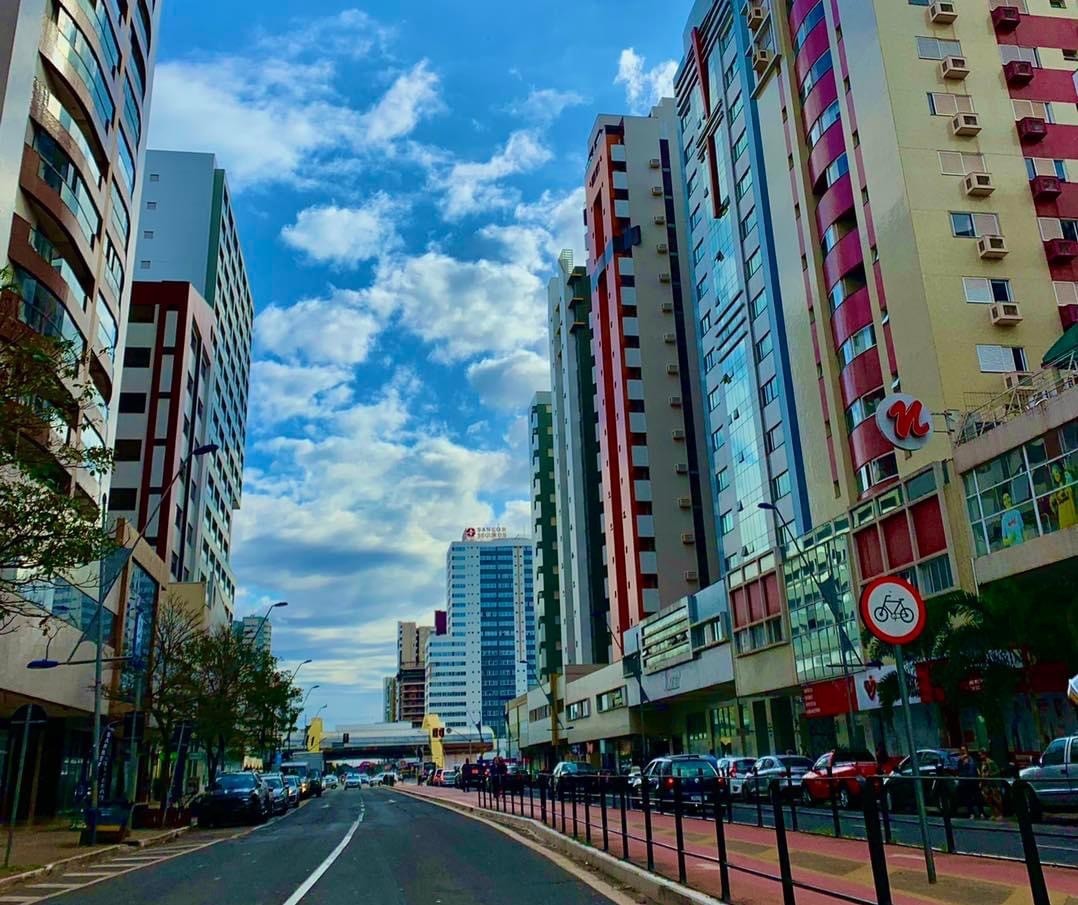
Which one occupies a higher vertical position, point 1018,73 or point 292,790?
point 1018,73

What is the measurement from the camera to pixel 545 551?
10869cm

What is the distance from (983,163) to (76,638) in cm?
4005

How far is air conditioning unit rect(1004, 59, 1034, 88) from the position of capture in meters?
41.2

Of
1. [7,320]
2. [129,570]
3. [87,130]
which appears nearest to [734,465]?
[129,570]

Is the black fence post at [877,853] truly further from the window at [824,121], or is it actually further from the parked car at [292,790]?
the window at [824,121]

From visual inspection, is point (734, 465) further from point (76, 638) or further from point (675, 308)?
point (76, 638)

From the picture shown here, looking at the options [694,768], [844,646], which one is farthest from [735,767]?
[844,646]

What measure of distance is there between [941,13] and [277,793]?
142 ft

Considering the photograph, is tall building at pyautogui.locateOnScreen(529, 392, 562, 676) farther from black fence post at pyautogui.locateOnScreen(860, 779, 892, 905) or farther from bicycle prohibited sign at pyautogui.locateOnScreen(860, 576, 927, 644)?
black fence post at pyautogui.locateOnScreen(860, 779, 892, 905)

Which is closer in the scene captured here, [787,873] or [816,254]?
[787,873]

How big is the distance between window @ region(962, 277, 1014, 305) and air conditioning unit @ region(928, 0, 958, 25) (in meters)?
13.0

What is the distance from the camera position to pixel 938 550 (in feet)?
105

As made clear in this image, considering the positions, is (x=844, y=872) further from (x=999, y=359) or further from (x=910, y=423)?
(x=999, y=359)

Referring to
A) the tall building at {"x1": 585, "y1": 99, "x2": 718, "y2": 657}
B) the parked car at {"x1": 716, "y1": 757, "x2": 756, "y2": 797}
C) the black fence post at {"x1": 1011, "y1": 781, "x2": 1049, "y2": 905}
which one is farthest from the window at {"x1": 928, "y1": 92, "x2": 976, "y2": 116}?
the black fence post at {"x1": 1011, "y1": 781, "x2": 1049, "y2": 905}
